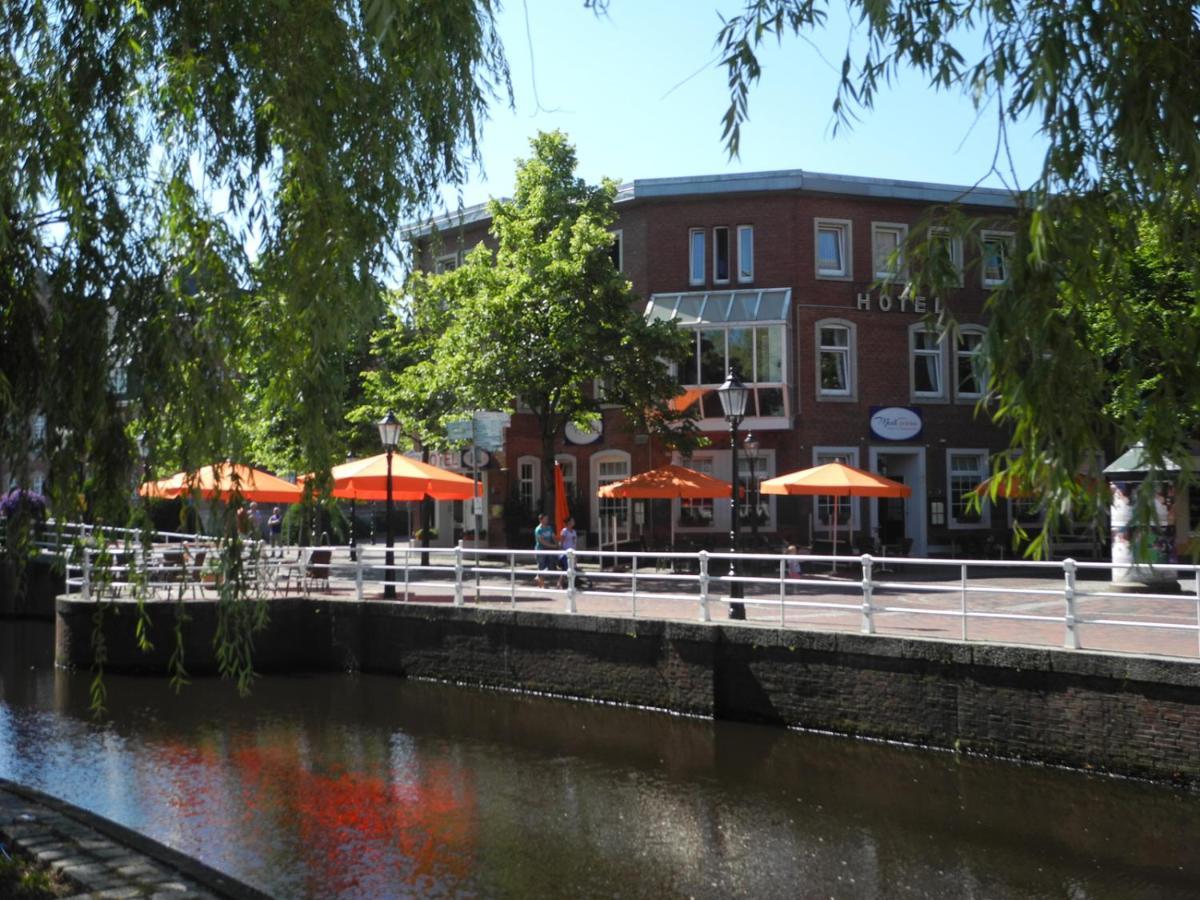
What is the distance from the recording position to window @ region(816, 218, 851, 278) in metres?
33.3

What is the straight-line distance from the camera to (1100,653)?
1257 centimetres

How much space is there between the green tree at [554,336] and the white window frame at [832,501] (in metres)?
4.92

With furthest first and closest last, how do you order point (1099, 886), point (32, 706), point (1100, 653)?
point (32, 706) → point (1100, 653) → point (1099, 886)

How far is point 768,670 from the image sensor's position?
15.7 metres

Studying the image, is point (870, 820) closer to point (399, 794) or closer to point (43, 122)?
point (399, 794)

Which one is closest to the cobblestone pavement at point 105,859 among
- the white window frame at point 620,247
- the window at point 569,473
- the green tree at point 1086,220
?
the green tree at point 1086,220

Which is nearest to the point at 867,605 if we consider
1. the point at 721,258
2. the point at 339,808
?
the point at 339,808

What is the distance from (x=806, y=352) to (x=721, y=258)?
3.48 meters

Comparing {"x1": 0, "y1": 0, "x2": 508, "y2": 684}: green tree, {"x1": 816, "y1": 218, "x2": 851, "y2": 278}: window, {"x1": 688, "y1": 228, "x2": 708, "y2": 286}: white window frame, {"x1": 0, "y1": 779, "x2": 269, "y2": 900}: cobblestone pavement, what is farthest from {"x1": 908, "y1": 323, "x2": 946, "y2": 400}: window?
{"x1": 0, "y1": 779, "x2": 269, "y2": 900}: cobblestone pavement

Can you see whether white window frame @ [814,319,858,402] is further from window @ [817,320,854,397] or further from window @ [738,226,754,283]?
window @ [738,226,754,283]

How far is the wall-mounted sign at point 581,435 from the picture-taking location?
115ft

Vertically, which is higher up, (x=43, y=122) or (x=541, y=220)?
(x=541, y=220)

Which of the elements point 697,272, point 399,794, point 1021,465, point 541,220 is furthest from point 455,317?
point 1021,465

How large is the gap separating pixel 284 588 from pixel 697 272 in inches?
613
